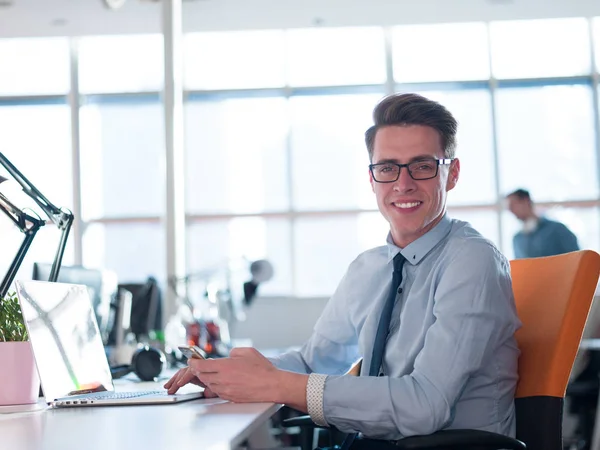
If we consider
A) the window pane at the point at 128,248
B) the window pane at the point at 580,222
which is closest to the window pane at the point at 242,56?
the window pane at the point at 128,248

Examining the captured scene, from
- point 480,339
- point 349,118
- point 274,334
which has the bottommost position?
point 274,334

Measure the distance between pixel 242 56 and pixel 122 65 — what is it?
1219 mm

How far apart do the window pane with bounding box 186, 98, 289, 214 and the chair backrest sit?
6.40 meters

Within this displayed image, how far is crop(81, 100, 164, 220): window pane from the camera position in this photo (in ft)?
26.9

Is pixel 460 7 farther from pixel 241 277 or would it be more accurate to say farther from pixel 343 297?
pixel 343 297

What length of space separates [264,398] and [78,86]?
733 centimetres

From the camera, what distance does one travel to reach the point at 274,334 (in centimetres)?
802

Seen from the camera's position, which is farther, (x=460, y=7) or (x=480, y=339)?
(x=460, y=7)

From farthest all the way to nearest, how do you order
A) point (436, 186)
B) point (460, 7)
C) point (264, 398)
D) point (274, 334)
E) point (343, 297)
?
point (274, 334)
point (460, 7)
point (343, 297)
point (436, 186)
point (264, 398)

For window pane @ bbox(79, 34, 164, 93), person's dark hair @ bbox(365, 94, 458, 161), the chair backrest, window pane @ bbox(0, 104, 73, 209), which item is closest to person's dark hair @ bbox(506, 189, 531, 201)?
window pane @ bbox(79, 34, 164, 93)

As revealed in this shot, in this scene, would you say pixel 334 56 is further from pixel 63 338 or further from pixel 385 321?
pixel 63 338

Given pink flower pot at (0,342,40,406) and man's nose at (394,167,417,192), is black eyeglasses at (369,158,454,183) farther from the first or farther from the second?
pink flower pot at (0,342,40,406)

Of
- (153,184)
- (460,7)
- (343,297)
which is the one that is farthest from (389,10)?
(343,297)

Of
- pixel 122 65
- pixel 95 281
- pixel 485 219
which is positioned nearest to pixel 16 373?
pixel 95 281
